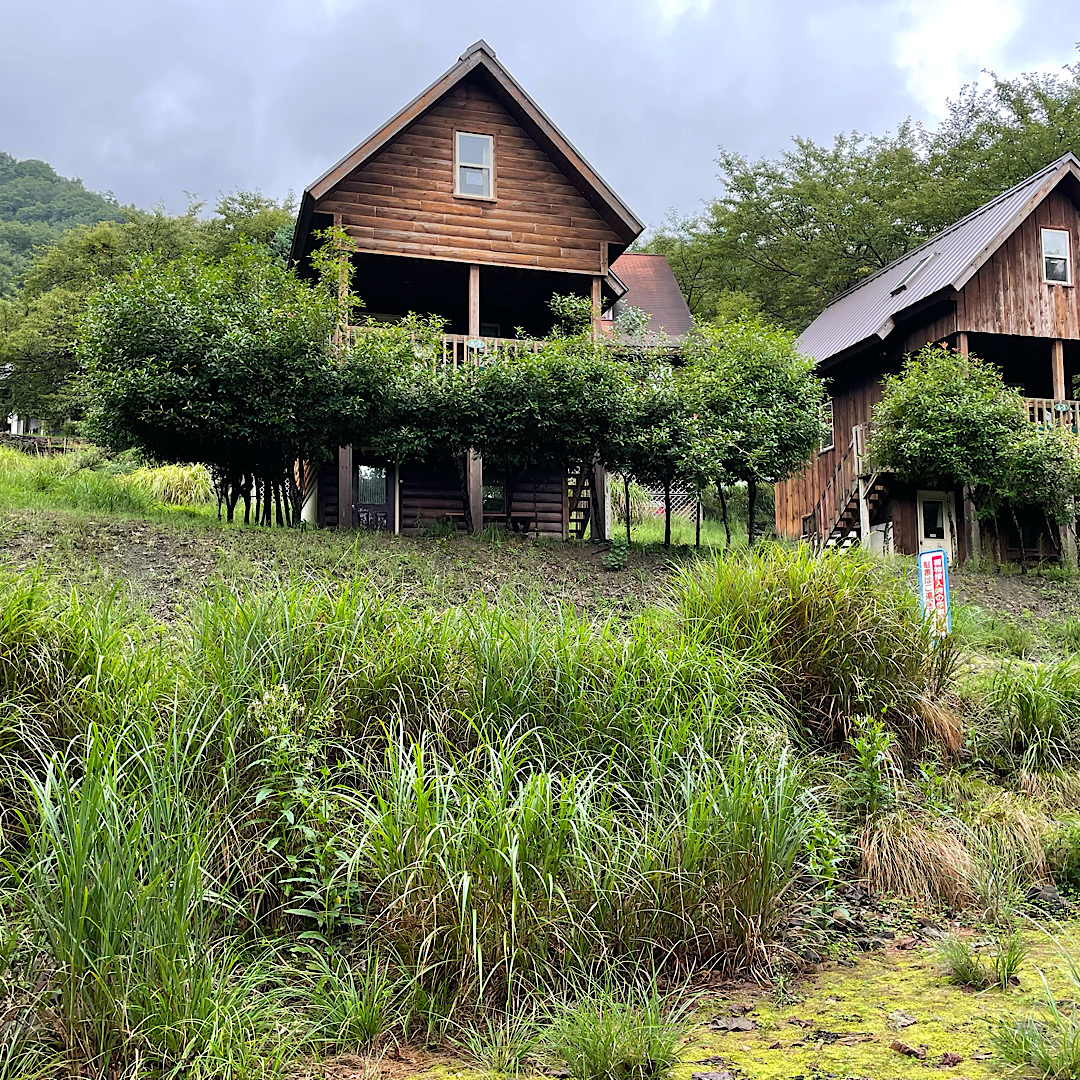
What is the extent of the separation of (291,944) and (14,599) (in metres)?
2.51

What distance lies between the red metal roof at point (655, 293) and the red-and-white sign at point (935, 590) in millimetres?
17601

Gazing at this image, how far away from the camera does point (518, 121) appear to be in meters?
19.3

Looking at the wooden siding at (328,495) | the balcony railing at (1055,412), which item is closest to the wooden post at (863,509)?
the balcony railing at (1055,412)

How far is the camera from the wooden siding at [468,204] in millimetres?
18250

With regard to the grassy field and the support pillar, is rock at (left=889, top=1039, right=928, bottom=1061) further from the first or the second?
the support pillar

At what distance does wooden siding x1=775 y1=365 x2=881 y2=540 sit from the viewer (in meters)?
23.6

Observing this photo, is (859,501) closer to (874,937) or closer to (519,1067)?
(874,937)

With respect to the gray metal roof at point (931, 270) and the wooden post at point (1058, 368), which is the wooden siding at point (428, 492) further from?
the wooden post at point (1058, 368)

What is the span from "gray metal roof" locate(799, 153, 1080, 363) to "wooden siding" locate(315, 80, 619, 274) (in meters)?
6.90

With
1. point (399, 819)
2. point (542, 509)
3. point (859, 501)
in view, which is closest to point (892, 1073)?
point (399, 819)

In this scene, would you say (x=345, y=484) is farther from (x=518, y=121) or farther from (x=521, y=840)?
(x=521, y=840)

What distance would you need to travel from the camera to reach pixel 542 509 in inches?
774

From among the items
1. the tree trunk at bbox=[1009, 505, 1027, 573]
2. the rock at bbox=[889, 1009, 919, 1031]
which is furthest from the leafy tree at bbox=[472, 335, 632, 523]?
the rock at bbox=[889, 1009, 919, 1031]

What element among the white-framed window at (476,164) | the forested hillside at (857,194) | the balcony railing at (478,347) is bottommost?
the balcony railing at (478,347)
